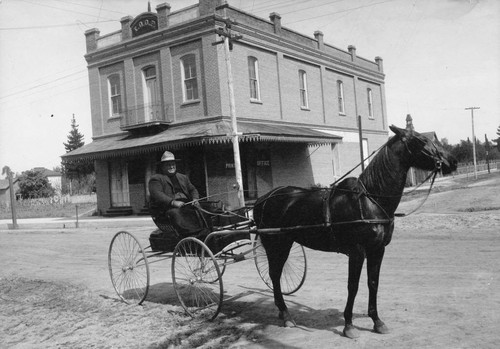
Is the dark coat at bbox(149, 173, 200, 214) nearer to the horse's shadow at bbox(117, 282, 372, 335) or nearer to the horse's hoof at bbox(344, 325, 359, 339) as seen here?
the horse's shadow at bbox(117, 282, 372, 335)

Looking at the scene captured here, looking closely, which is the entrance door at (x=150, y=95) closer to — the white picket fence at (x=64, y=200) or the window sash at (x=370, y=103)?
the window sash at (x=370, y=103)

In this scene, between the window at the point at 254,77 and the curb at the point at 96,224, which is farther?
the window at the point at 254,77

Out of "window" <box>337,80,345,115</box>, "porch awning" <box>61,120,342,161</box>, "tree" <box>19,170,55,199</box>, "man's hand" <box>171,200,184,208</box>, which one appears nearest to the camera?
"man's hand" <box>171,200,184,208</box>

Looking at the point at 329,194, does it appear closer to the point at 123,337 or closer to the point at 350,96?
the point at 123,337

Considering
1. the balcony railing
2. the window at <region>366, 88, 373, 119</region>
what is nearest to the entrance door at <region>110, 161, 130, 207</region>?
the balcony railing

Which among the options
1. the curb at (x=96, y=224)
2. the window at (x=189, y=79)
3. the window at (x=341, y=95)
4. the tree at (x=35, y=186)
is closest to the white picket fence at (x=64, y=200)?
the tree at (x=35, y=186)

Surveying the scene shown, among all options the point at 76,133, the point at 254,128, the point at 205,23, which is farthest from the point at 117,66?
the point at 76,133

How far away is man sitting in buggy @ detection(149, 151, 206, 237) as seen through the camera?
21.3 feet

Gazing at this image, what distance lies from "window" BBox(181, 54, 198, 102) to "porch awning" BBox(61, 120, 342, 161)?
1506 mm

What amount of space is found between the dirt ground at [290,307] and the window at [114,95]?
16582 mm

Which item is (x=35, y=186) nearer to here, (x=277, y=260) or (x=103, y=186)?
(x=103, y=186)

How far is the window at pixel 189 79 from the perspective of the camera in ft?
74.1

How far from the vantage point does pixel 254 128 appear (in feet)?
71.7

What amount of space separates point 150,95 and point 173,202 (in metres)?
19.1
